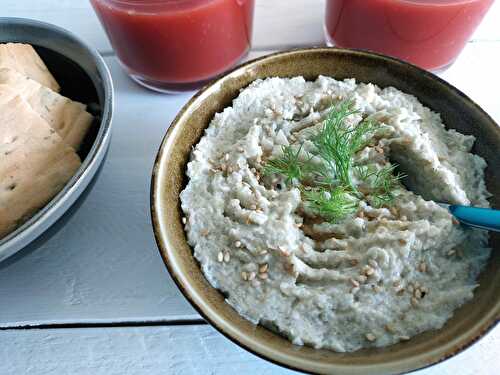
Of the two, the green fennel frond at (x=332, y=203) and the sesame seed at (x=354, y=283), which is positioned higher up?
the green fennel frond at (x=332, y=203)

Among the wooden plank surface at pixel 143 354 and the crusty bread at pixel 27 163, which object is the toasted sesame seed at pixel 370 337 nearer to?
the wooden plank surface at pixel 143 354

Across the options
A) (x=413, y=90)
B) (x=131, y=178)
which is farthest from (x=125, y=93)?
(x=413, y=90)

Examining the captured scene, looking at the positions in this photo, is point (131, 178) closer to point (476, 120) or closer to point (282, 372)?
point (282, 372)

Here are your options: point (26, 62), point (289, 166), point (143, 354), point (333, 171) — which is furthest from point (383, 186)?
point (26, 62)

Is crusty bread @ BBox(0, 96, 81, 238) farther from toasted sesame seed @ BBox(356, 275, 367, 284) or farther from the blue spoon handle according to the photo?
the blue spoon handle

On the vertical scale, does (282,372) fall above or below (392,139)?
below

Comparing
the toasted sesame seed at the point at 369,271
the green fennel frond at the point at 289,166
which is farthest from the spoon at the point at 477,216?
the green fennel frond at the point at 289,166
